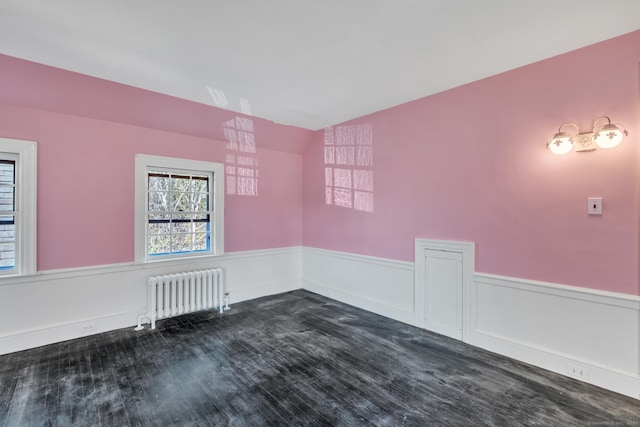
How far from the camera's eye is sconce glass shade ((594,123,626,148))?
2186 mm

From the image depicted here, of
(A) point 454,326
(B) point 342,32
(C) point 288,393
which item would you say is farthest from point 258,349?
(B) point 342,32

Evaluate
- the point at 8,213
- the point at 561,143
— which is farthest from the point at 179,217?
the point at 561,143

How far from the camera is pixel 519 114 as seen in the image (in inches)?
107

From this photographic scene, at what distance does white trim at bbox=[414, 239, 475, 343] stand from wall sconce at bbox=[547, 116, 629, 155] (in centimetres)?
118

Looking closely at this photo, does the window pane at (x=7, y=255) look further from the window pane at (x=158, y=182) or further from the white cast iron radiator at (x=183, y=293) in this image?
the window pane at (x=158, y=182)

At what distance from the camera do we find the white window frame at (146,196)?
11.8ft

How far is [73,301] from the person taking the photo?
3186mm

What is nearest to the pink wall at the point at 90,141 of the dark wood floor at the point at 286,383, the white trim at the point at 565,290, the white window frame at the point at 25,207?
the white window frame at the point at 25,207

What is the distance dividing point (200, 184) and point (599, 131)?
14.6ft

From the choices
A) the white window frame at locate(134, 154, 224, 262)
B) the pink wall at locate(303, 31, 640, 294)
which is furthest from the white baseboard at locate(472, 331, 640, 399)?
the white window frame at locate(134, 154, 224, 262)

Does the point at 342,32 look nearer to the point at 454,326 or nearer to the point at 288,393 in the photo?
the point at 288,393

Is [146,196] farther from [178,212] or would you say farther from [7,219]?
[7,219]

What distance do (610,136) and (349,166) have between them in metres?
2.80

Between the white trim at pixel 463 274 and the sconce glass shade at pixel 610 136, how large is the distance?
1354 mm
